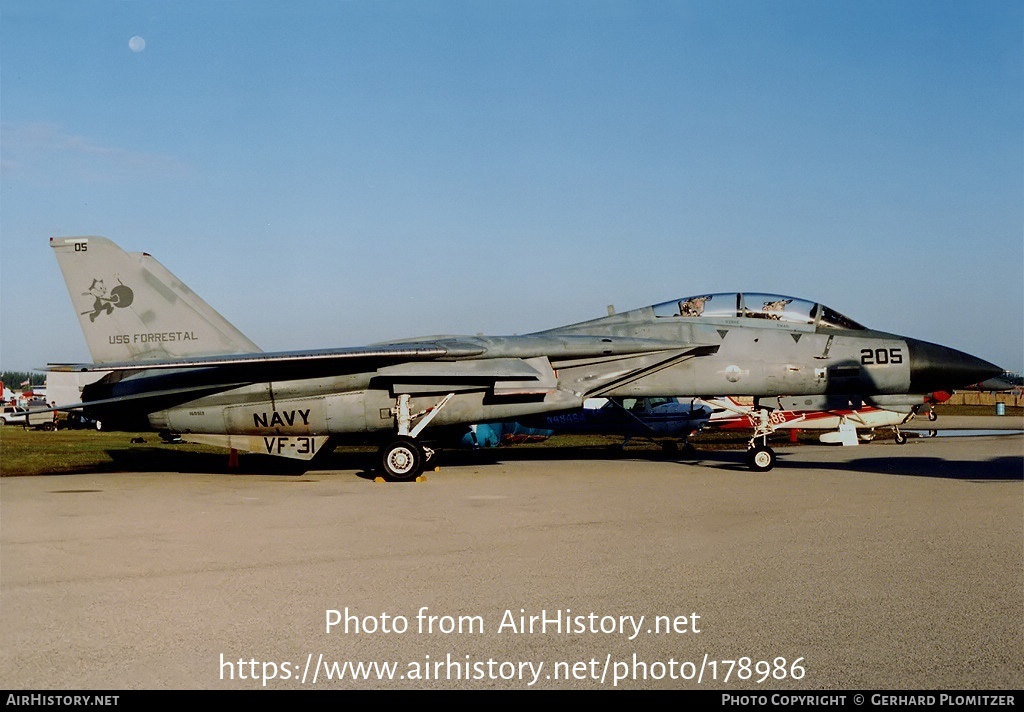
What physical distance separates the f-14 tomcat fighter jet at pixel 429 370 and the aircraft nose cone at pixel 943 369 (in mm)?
23

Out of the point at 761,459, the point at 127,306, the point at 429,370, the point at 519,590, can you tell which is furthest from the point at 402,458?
the point at 519,590

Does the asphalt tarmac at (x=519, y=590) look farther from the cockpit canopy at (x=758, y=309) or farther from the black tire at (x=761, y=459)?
the cockpit canopy at (x=758, y=309)

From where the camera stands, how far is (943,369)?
14.8 m

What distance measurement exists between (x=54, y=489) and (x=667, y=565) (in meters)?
10.1

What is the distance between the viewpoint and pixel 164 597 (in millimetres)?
5973

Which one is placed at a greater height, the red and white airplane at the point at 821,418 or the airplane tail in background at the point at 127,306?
the airplane tail in background at the point at 127,306

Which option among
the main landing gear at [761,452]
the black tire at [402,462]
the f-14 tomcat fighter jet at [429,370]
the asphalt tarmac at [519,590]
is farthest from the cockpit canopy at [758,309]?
the black tire at [402,462]

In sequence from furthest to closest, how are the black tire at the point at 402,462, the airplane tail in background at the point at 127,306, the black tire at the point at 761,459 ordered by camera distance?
the black tire at the point at 761,459, the airplane tail in background at the point at 127,306, the black tire at the point at 402,462

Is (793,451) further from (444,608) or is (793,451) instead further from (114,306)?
(444,608)

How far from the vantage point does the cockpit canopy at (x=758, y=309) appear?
1563 centimetres

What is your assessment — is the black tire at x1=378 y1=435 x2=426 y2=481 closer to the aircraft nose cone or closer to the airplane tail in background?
the airplane tail in background

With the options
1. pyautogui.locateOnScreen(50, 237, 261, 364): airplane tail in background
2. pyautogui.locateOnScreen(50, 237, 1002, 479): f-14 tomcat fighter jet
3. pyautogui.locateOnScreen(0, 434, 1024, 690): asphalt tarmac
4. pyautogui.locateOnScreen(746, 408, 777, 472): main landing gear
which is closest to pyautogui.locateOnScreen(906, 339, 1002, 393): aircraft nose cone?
pyautogui.locateOnScreen(50, 237, 1002, 479): f-14 tomcat fighter jet

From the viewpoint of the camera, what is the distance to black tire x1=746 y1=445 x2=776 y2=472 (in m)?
15.6


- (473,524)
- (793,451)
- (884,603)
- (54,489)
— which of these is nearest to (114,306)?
(54,489)
